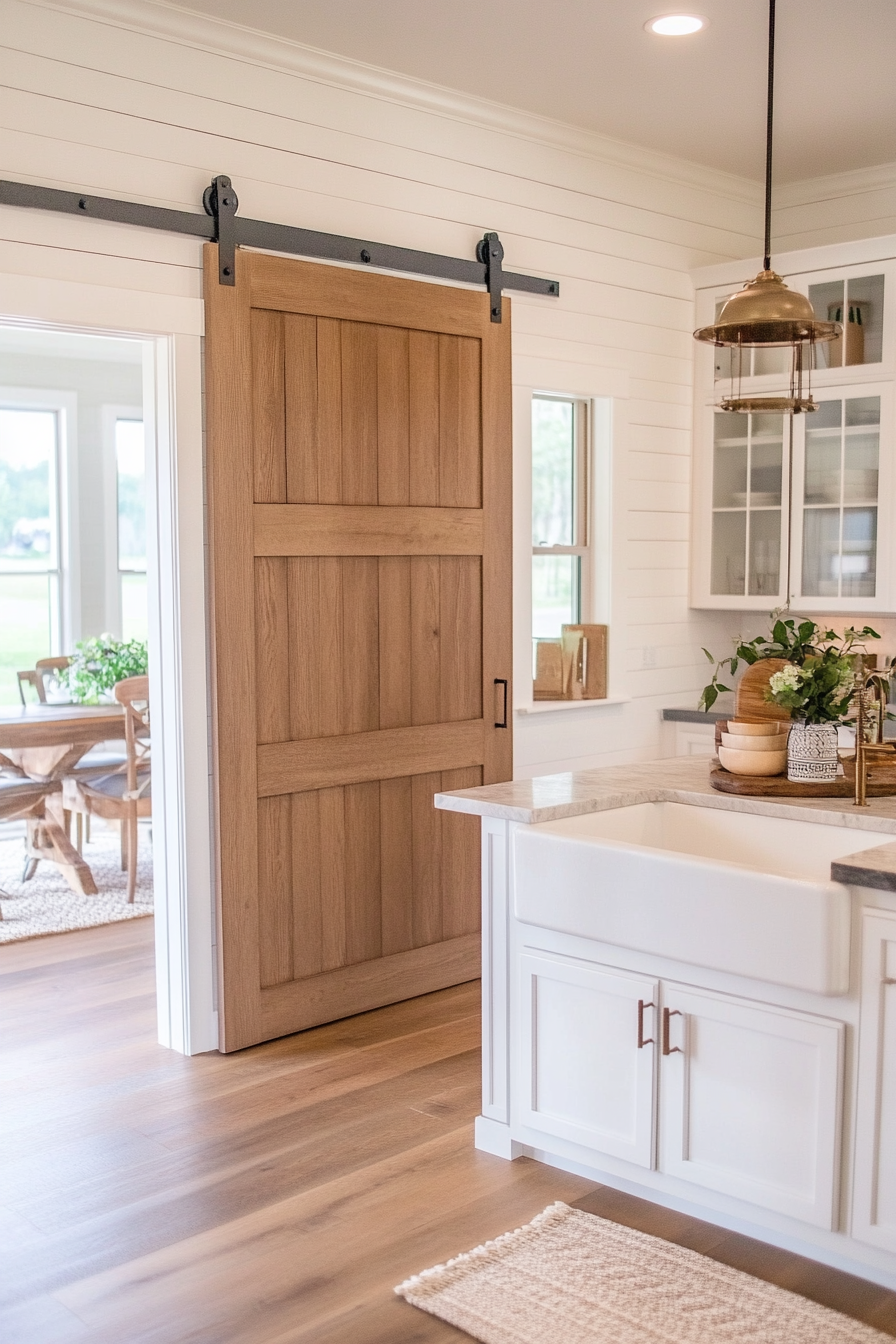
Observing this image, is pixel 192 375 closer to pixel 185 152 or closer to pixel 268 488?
pixel 268 488

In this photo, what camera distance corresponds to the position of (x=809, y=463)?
503 cm

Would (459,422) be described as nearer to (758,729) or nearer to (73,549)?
(758,729)

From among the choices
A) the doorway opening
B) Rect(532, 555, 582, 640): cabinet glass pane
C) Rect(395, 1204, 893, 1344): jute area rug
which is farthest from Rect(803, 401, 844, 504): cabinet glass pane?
the doorway opening

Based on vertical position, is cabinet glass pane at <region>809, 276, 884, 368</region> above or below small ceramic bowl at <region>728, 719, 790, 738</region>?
above

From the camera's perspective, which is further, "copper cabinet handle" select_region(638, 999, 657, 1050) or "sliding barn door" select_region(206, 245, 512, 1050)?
"sliding barn door" select_region(206, 245, 512, 1050)

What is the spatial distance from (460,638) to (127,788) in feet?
7.05

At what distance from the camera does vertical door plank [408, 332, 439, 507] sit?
13.9ft

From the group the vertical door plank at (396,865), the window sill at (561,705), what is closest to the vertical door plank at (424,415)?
the window sill at (561,705)

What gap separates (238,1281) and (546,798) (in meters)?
1.27

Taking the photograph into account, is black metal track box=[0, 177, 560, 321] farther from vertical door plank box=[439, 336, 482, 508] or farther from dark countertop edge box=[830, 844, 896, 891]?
dark countertop edge box=[830, 844, 896, 891]

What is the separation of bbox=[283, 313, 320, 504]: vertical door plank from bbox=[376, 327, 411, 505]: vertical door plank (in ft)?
0.86

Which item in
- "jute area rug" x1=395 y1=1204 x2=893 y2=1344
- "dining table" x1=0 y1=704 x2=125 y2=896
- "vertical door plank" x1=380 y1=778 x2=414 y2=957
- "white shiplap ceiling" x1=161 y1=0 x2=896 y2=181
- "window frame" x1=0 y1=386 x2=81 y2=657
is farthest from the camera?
"window frame" x1=0 y1=386 x2=81 y2=657

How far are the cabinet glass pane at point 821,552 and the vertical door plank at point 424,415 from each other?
162 cm

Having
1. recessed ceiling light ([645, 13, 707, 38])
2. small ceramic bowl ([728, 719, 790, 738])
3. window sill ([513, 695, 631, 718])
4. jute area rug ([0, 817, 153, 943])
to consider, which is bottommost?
jute area rug ([0, 817, 153, 943])
